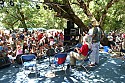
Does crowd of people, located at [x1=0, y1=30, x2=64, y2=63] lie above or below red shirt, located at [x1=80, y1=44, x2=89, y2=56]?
below

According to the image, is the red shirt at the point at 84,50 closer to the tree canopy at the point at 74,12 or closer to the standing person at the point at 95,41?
the standing person at the point at 95,41

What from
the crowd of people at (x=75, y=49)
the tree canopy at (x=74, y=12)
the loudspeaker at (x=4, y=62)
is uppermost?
the tree canopy at (x=74, y=12)

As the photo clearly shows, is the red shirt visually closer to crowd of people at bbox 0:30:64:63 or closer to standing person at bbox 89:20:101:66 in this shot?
standing person at bbox 89:20:101:66

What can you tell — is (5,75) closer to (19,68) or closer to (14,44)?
(19,68)

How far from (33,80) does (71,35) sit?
8929mm

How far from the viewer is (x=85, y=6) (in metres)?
12.1

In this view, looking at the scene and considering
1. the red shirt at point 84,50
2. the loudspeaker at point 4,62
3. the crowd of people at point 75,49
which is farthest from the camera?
the loudspeaker at point 4,62

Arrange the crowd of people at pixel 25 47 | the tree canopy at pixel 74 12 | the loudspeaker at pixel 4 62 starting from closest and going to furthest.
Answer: the loudspeaker at pixel 4 62, the crowd of people at pixel 25 47, the tree canopy at pixel 74 12

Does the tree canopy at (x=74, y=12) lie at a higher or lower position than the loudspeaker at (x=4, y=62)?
higher

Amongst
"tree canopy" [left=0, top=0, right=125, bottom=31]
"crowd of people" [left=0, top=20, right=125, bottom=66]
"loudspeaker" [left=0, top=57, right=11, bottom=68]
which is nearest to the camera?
"crowd of people" [left=0, top=20, right=125, bottom=66]

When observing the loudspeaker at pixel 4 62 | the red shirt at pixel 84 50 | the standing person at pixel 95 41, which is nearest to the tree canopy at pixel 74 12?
the loudspeaker at pixel 4 62

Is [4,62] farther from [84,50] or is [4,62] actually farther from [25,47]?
[84,50]

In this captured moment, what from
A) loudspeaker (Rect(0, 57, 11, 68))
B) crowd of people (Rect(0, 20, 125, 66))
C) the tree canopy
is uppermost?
the tree canopy

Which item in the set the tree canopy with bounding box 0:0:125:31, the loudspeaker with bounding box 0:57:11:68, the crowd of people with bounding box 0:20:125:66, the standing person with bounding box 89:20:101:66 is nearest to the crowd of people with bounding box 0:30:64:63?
the crowd of people with bounding box 0:20:125:66
